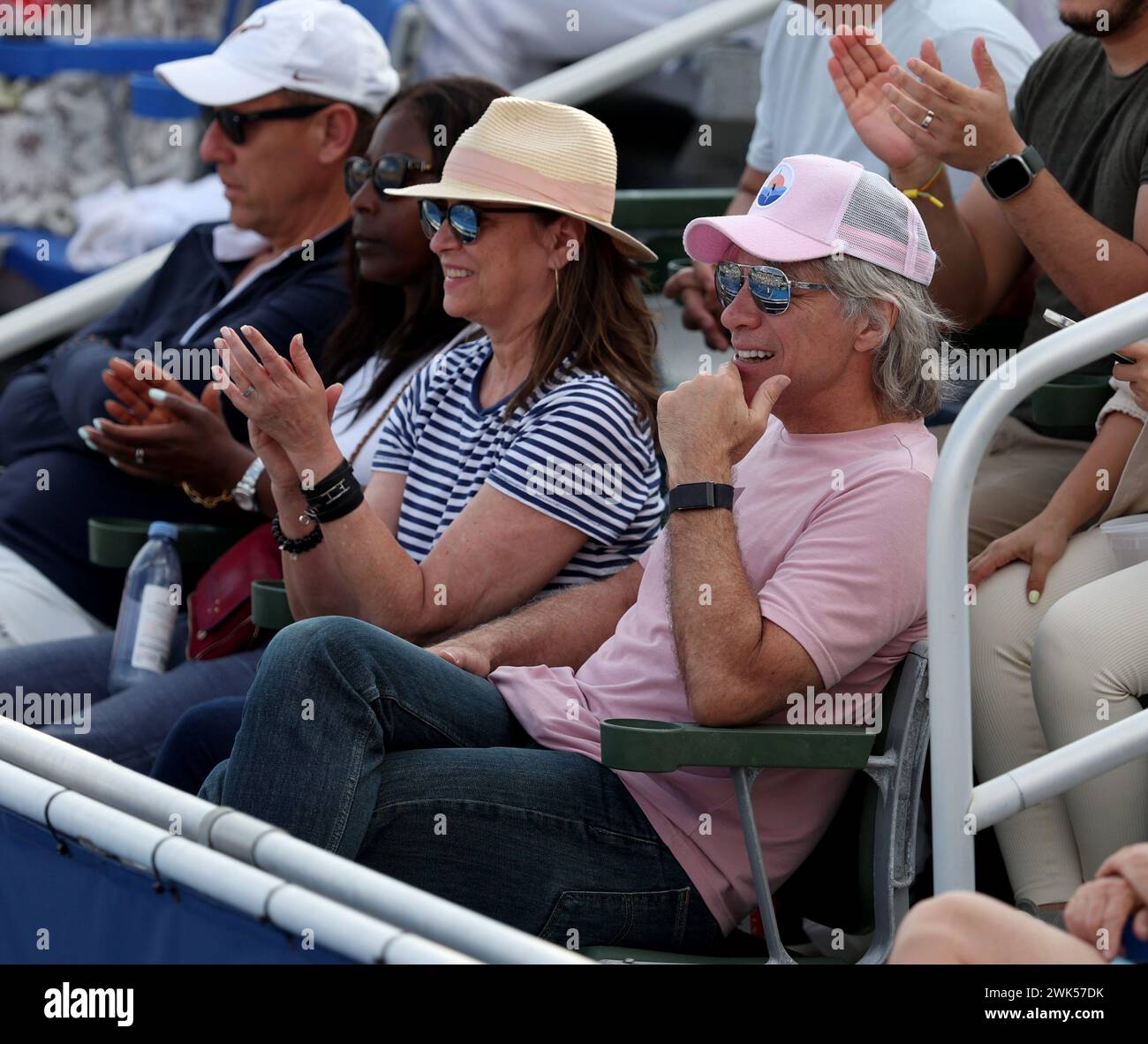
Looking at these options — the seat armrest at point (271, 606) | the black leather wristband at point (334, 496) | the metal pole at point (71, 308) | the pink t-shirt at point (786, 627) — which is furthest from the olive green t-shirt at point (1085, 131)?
the metal pole at point (71, 308)

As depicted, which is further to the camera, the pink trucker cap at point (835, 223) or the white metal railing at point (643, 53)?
the white metal railing at point (643, 53)

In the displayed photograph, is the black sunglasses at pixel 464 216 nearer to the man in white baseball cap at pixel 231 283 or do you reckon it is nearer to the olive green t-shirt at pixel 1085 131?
the man in white baseball cap at pixel 231 283

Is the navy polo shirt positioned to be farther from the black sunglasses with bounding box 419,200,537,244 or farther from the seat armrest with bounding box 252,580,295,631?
the black sunglasses with bounding box 419,200,537,244

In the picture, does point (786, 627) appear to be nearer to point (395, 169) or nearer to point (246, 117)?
point (395, 169)


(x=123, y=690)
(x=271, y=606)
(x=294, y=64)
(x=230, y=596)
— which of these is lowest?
(x=123, y=690)

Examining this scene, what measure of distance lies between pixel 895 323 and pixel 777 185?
26 centimetres

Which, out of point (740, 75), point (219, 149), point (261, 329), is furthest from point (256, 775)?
point (740, 75)

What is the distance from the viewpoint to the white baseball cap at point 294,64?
3932 millimetres

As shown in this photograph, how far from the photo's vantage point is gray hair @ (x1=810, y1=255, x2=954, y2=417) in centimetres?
245

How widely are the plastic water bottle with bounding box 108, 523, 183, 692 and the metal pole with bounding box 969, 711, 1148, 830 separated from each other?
1883 millimetres

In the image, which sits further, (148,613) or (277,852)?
(148,613)

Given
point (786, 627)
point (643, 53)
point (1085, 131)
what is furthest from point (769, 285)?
point (643, 53)

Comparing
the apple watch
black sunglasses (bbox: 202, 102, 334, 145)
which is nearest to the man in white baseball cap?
black sunglasses (bbox: 202, 102, 334, 145)

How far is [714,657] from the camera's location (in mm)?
2256
